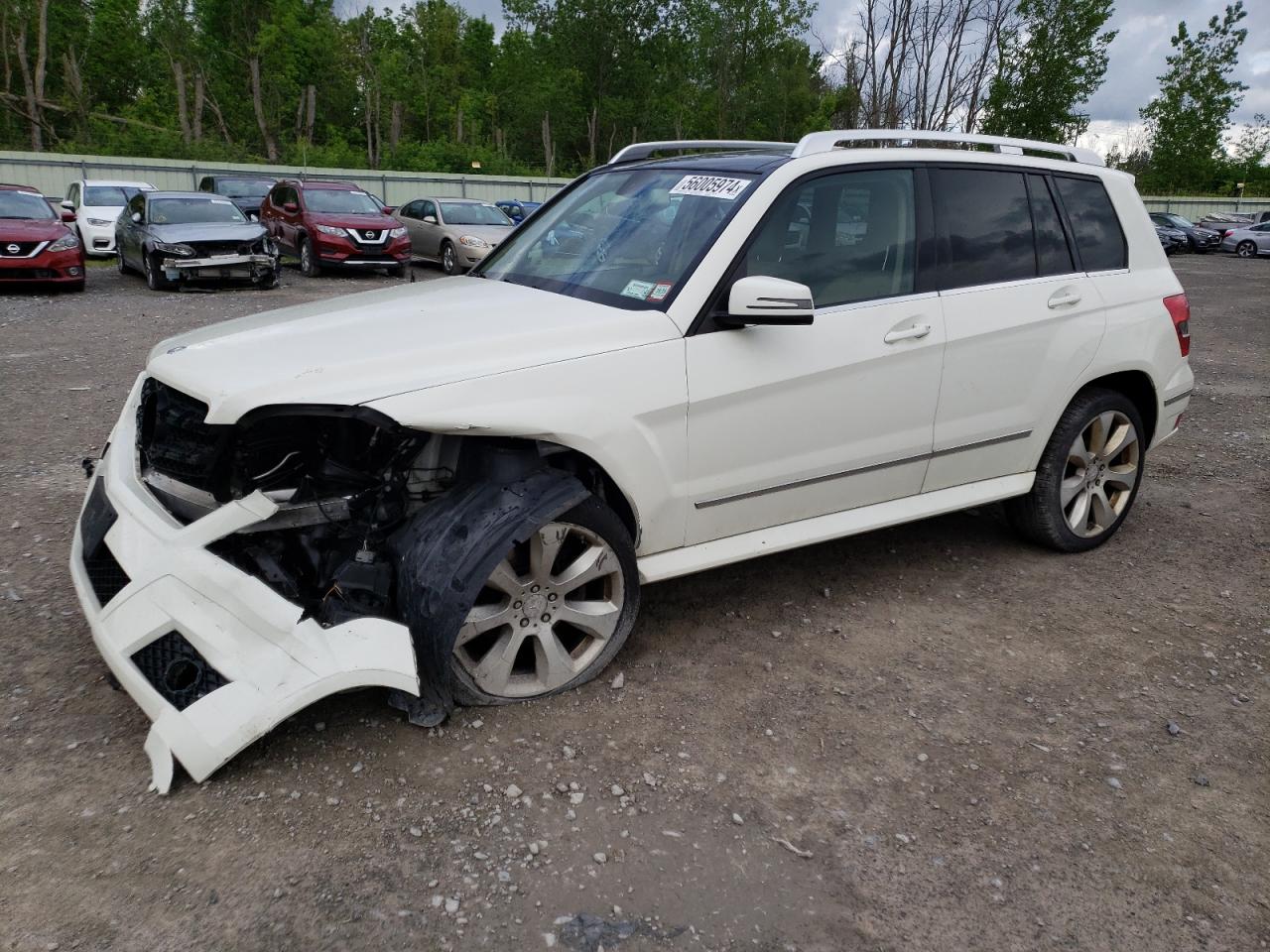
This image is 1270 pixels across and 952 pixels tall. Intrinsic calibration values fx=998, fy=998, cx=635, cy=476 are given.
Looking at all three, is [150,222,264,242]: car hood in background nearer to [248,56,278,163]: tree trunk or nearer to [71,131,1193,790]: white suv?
[71,131,1193,790]: white suv

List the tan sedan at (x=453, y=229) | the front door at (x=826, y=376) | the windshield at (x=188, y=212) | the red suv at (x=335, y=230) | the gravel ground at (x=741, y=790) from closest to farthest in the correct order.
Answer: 1. the gravel ground at (x=741, y=790)
2. the front door at (x=826, y=376)
3. the windshield at (x=188, y=212)
4. the red suv at (x=335, y=230)
5. the tan sedan at (x=453, y=229)

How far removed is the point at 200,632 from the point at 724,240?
2129mm

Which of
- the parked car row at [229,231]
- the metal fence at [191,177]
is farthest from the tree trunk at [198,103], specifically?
the parked car row at [229,231]

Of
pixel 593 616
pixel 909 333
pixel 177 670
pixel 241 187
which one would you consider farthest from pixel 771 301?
pixel 241 187

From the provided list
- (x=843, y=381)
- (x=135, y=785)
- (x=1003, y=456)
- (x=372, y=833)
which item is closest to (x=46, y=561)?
(x=135, y=785)

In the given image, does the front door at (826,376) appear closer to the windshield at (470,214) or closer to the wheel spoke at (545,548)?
the wheel spoke at (545,548)

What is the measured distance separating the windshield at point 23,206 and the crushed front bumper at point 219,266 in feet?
6.09

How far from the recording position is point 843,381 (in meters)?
3.70

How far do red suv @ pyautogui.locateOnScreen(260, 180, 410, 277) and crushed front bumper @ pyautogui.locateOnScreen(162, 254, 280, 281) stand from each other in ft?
7.03

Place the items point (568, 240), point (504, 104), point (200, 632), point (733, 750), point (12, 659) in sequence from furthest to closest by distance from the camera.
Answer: point (504, 104)
point (568, 240)
point (12, 659)
point (733, 750)
point (200, 632)

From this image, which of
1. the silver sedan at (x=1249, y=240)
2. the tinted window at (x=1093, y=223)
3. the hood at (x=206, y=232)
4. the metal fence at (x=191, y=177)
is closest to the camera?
the tinted window at (x=1093, y=223)

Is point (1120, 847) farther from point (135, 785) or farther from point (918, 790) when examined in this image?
point (135, 785)

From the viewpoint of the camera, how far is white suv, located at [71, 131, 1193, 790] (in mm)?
2943

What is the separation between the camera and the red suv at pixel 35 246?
13.4 metres
